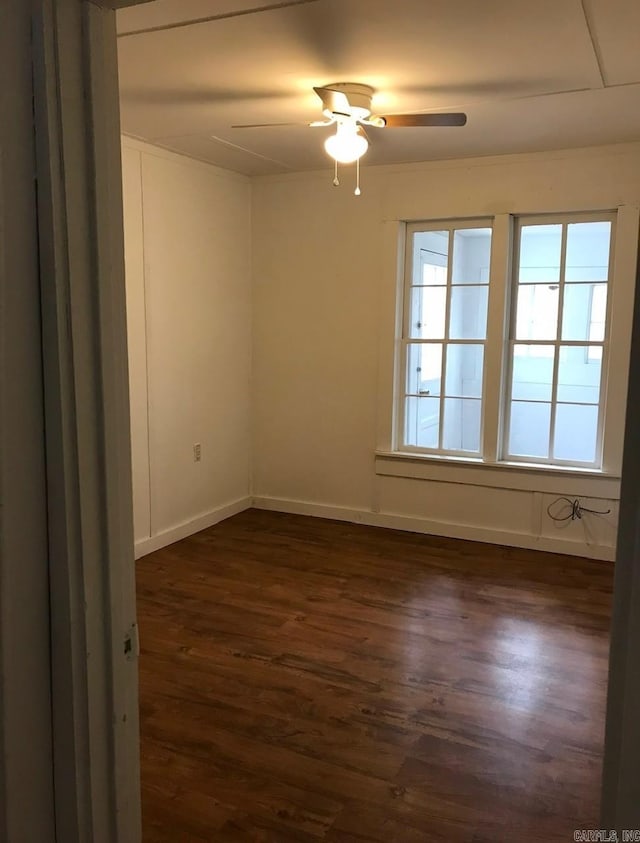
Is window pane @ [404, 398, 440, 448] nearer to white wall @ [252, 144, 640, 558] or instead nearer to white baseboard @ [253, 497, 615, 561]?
white wall @ [252, 144, 640, 558]

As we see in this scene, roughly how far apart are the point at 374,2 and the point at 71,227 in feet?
5.53

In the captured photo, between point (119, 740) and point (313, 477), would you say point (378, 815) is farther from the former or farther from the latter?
point (313, 477)

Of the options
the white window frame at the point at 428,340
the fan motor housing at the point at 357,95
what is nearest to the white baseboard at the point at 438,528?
the white window frame at the point at 428,340

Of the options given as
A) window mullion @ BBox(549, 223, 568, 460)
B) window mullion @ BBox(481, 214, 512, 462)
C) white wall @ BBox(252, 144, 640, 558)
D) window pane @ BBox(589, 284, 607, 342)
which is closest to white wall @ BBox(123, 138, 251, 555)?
white wall @ BBox(252, 144, 640, 558)

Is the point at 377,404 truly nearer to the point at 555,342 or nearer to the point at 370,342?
the point at 370,342

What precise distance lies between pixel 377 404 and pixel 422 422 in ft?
1.16

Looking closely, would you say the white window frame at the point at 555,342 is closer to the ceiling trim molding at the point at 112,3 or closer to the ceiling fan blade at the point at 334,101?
the ceiling fan blade at the point at 334,101

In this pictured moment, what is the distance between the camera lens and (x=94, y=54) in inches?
43.2

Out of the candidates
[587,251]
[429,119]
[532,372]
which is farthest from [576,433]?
[429,119]

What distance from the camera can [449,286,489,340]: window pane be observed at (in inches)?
184

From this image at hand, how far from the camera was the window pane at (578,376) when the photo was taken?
4.45 meters

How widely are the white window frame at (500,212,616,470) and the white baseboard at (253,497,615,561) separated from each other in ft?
1.65

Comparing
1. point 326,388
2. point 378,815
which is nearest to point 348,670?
point 378,815

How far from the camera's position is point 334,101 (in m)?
2.92
